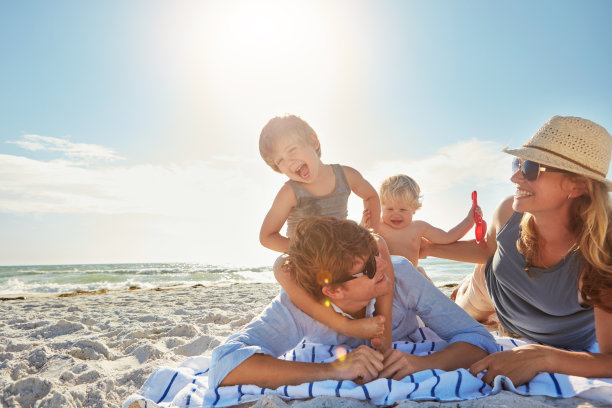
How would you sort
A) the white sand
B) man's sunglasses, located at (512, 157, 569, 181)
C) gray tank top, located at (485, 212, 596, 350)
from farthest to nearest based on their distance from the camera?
1. gray tank top, located at (485, 212, 596, 350)
2. the white sand
3. man's sunglasses, located at (512, 157, 569, 181)

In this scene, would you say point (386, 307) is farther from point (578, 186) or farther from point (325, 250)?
point (578, 186)

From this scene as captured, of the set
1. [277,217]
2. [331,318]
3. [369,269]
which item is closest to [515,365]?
[369,269]

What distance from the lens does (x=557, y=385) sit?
6.14 ft

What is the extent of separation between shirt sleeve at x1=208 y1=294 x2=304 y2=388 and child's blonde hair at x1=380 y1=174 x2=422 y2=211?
1.96 meters

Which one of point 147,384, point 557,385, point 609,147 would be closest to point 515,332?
point 557,385

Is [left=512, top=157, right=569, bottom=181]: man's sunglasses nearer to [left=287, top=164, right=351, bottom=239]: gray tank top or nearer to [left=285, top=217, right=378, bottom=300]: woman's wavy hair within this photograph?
[left=285, top=217, right=378, bottom=300]: woman's wavy hair

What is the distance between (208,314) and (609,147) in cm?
422

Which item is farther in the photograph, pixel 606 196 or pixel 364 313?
pixel 364 313

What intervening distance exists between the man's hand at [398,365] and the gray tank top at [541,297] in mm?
1021

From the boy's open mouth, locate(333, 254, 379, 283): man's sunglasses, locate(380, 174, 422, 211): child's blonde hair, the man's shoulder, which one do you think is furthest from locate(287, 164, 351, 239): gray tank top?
locate(333, 254, 379, 283): man's sunglasses

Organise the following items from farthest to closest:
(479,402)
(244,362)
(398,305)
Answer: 1. (398,305)
2. (244,362)
3. (479,402)

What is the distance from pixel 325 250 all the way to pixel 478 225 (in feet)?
7.25

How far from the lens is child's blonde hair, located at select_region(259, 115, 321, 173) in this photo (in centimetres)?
329

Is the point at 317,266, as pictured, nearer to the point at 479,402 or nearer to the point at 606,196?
the point at 479,402
